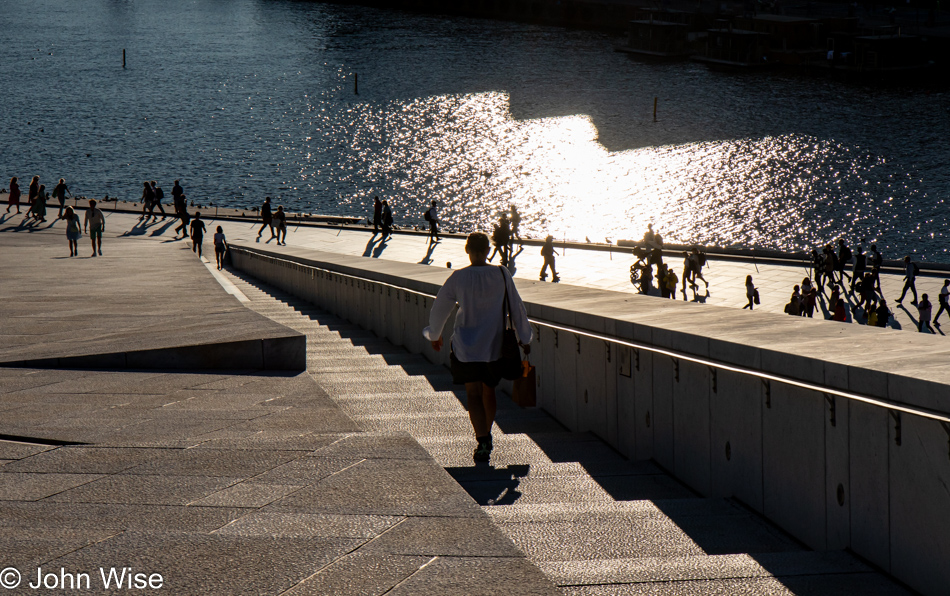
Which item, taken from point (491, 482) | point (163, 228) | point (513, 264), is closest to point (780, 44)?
point (163, 228)

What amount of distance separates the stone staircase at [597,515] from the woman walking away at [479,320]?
1.52ft

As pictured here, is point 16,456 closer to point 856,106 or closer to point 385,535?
point 385,535

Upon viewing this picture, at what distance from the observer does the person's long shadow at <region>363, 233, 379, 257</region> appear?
29016mm

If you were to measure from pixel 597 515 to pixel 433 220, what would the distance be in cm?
2666

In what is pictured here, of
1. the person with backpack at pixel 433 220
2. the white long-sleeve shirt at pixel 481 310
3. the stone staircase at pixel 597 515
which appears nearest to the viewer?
the stone staircase at pixel 597 515

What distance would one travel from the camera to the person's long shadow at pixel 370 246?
29.0 m

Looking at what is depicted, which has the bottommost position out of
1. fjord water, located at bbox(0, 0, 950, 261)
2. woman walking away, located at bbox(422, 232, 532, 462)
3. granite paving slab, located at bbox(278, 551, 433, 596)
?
granite paving slab, located at bbox(278, 551, 433, 596)

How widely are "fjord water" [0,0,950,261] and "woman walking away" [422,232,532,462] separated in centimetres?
4803

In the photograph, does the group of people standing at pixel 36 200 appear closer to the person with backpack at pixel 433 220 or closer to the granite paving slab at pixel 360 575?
the person with backpack at pixel 433 220

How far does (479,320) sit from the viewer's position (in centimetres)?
525

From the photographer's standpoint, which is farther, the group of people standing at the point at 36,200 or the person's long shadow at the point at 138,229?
the person's long shadow at the point at 138,229

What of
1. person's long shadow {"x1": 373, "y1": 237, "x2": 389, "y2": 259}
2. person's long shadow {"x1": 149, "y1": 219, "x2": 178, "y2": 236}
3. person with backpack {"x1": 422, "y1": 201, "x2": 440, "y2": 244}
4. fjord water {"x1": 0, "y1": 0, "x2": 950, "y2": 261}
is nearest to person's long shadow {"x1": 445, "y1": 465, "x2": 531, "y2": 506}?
person's long shadow {"x1": 373, "y1": 237, "x2": 389, "y2": 259}

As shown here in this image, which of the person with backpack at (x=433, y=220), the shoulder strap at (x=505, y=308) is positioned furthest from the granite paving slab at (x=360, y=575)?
the person with backpack at (x=433, y=220)

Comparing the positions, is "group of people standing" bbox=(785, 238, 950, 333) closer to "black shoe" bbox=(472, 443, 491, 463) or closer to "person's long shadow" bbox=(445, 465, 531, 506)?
"black shoe" bbox=(472, 443, 491, 463)
